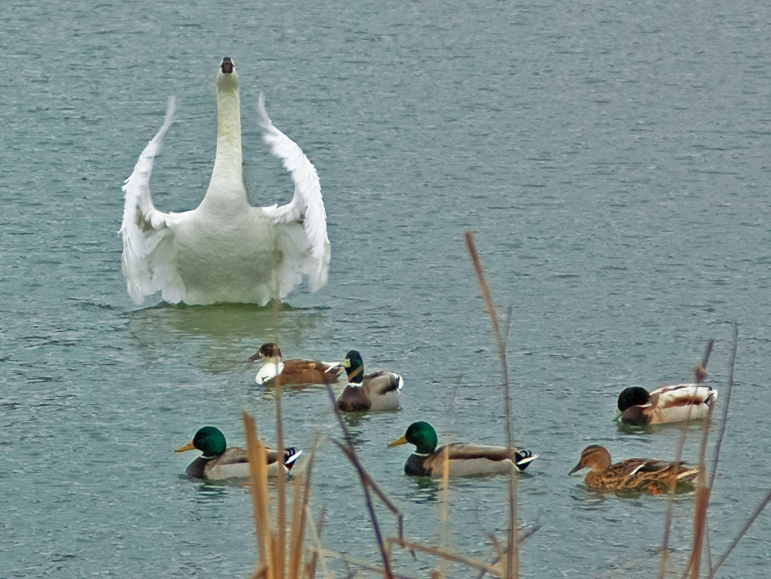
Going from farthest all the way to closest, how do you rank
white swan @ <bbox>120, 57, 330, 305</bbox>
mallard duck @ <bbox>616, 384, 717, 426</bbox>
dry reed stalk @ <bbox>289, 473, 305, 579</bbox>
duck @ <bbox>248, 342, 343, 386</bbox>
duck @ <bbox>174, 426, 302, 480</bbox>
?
white swan @ <bbox>120, 57, 330, 305</bbox> < duck @ <bbox>248, 342, 343, 386</bbox> < mallard duck @ <bbox>616, 384, 717, 426</bbox> < duck @ <bbox>174, 426, 302, 480</bbox> < dry reed stalk @ <bbox>289, 473, 305, 579</bbox>

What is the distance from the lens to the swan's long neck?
10.4 m

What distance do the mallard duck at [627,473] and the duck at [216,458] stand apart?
4.47ft

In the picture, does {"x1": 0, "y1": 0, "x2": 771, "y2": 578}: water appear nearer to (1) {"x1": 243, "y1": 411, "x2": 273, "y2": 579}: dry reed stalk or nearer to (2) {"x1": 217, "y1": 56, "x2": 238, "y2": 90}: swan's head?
(1) {"x1": 243, "y1": 411, "x2": 273, "y2": 579}: dry reed stalk

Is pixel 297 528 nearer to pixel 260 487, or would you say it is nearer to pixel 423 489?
pixel 260 487

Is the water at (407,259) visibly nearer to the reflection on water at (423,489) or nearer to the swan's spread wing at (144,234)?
the reflection on water at (423,489)

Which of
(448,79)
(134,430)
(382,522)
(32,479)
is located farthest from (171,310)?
(448,79)

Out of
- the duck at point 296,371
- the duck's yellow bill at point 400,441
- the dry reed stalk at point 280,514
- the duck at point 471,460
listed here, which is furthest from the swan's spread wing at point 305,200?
the dry reed stalk at point 280,514

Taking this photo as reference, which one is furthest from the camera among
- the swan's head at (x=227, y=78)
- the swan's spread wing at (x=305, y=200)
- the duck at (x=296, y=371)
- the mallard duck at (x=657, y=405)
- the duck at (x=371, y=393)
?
the swan's head at (x=227, y=78)

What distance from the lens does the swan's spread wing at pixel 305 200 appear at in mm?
9953

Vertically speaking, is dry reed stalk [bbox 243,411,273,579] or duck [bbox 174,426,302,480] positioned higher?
dry reed stalk [bbox 243,411,273,579]

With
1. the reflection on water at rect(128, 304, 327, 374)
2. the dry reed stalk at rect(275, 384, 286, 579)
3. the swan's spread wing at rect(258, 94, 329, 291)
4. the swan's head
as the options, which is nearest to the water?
the reflection on water at rect(128, 304, 327, 374)

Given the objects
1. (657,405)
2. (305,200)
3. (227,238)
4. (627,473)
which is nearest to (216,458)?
(627,473)

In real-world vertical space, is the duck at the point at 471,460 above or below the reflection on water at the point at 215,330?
above

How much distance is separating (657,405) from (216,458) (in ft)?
7.26
